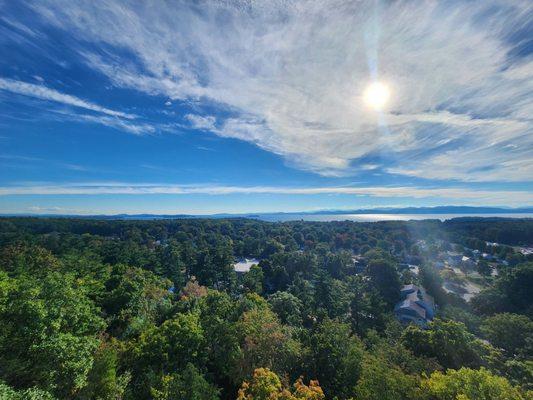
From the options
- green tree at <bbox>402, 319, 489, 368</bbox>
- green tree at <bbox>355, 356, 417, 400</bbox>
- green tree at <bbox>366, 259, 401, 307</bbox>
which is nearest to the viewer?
green tree at <bbox>355, 356, 417, 400</bbox>

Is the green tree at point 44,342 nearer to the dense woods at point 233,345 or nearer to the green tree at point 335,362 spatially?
the dense woods at point 233,345

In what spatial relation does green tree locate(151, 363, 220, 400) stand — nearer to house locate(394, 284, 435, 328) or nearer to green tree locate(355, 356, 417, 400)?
green tree locate(355, 356, 417, 400)

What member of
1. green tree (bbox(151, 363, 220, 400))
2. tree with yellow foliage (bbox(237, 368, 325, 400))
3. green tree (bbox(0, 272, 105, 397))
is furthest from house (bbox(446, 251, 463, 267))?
green tree (bbox(0, 272, 105, 397))

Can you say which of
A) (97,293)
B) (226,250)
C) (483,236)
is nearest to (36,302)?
(97,293)

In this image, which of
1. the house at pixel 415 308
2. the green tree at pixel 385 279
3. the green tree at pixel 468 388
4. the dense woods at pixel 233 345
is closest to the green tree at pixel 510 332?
the dense woods at pixel 233 345

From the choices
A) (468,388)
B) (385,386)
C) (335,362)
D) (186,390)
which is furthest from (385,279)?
(186,390)

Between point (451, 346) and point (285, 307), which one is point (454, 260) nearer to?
point (451, 346)

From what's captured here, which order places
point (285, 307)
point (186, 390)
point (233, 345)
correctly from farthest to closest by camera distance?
point (285, 307) < point (233, 345) < point (186, 390)

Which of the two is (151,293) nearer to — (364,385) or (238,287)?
(238,287)
